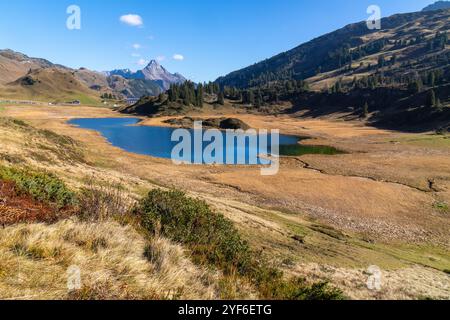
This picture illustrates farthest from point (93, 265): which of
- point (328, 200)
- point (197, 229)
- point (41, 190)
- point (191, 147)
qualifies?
point (191, 147)

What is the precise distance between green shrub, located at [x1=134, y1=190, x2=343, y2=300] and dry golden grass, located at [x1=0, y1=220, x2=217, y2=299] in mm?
1273

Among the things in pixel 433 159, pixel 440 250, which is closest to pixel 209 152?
pixel 433 159

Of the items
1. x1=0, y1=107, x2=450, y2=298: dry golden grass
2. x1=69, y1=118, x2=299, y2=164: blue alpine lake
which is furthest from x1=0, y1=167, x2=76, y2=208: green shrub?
x1=69, y1=118, x2=299, y2=164: blue alpine lake

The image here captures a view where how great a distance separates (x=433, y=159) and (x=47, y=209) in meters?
65.5

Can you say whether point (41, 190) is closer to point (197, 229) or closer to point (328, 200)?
point (197, 229)

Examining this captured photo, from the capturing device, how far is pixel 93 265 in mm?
8055

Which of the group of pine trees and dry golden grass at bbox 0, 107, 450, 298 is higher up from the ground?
the group of pine trees

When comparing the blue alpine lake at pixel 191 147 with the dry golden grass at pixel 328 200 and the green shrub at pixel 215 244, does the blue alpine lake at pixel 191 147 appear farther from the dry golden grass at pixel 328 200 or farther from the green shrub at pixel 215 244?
the green shrub at pixel 215 244

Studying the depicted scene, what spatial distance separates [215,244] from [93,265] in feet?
15.9

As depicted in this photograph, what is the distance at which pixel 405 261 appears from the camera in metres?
20.7

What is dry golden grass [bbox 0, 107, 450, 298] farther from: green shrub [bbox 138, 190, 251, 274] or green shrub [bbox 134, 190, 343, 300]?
green shrub [bbox 138, 190, 251, 274]

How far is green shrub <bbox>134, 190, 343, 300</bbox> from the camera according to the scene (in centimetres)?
930

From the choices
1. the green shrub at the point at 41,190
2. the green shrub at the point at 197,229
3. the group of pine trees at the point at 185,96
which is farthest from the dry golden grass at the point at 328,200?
the group of pine trees at the point at 185,96

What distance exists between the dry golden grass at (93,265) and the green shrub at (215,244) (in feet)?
4.17
